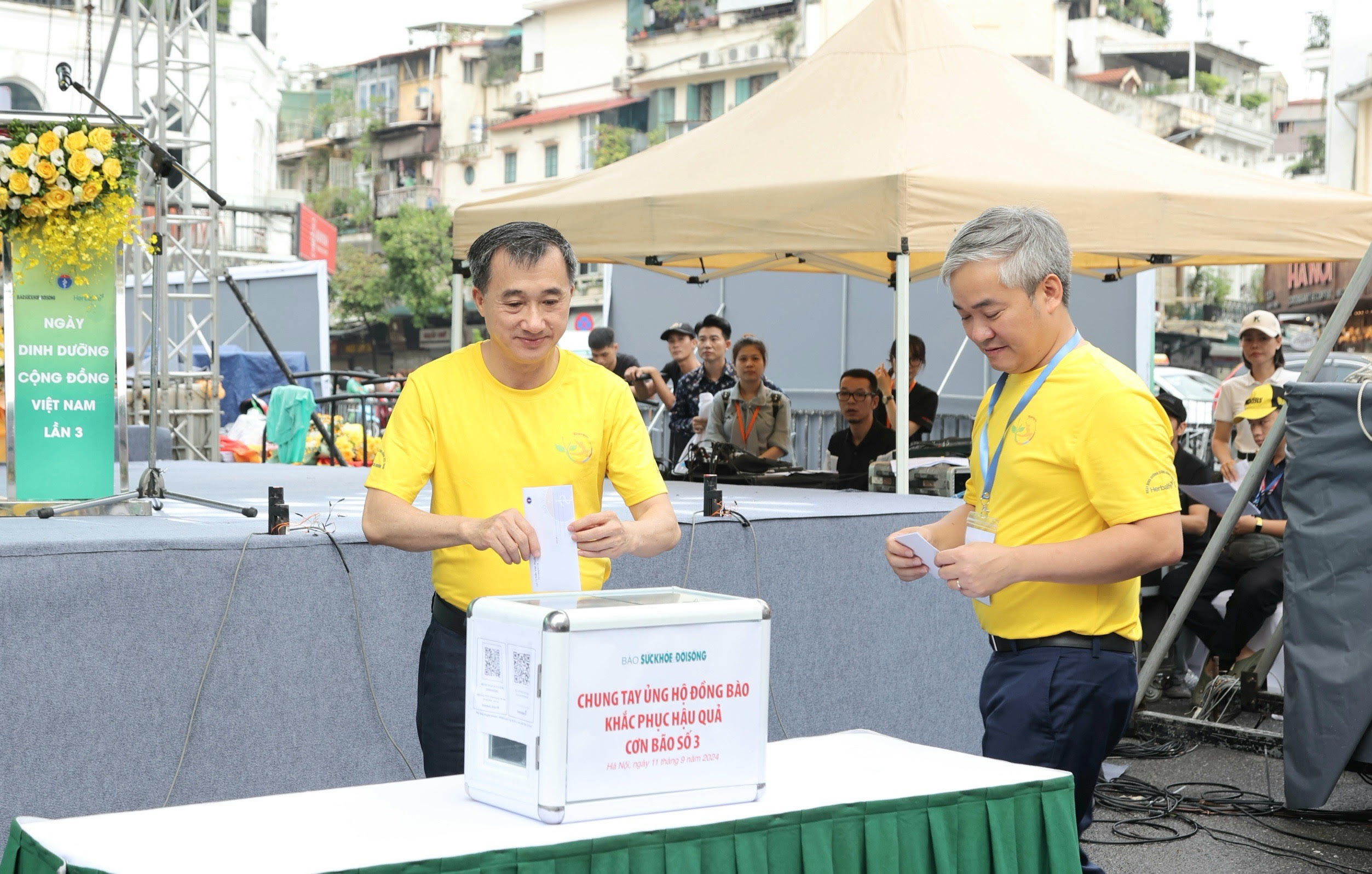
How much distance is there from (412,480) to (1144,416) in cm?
123

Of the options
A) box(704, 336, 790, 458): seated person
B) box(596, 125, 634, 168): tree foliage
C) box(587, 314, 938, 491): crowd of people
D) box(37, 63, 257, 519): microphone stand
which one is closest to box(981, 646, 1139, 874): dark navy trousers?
box(37, 63, 257, 519): microphone stand

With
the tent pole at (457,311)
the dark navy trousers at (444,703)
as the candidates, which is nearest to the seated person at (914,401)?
the tent pole at (457,311)

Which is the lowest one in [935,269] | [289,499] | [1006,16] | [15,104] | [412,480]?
[289,499]

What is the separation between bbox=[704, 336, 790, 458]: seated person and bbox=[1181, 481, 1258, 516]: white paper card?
2.42 m

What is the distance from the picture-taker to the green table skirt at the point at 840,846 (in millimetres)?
1721

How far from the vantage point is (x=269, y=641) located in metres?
3.38

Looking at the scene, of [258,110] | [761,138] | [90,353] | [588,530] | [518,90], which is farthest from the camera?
[518,90]

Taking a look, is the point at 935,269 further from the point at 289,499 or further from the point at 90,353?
the point at 90,353

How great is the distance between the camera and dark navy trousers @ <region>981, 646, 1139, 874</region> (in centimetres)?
233

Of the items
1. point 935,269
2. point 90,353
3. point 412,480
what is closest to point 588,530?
Result: point 412,480

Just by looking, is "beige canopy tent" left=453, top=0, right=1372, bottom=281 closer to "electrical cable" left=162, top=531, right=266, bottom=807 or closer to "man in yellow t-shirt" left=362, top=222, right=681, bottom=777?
"electrical cable" left=162, top=531, right=266, bottom=807

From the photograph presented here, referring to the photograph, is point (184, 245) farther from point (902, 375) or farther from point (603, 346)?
point (902, 375)

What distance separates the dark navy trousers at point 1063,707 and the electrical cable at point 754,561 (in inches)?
67.3

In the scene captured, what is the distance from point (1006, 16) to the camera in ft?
117
